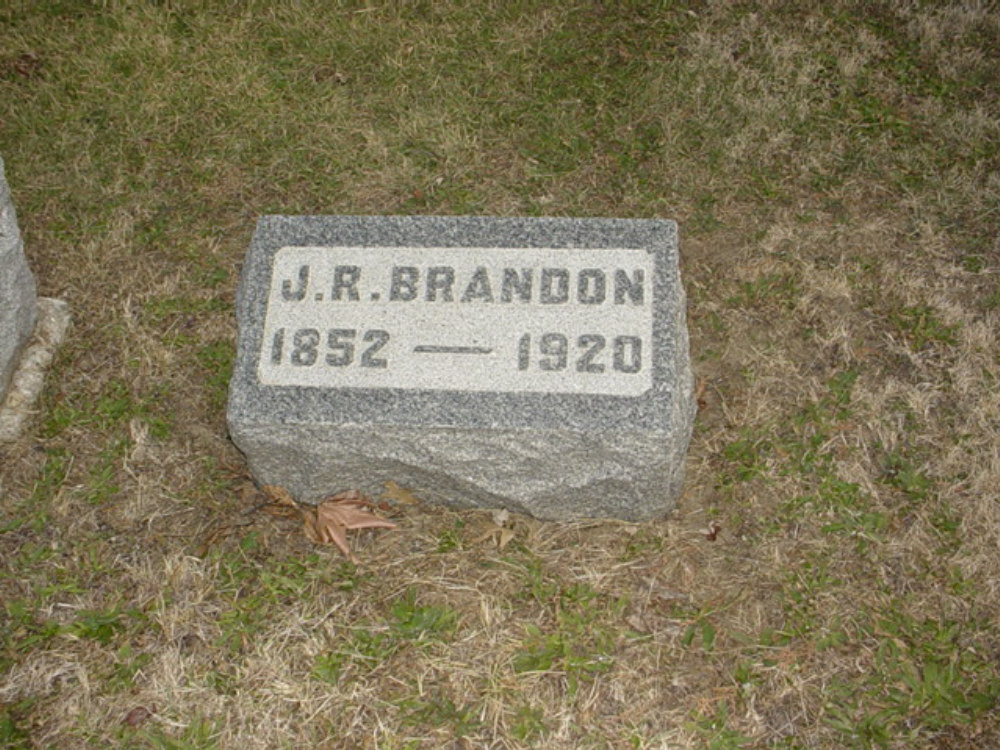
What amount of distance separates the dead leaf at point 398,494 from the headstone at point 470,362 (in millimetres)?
30

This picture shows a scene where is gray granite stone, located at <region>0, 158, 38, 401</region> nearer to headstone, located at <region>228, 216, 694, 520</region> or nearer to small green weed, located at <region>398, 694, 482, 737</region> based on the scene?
headstone, located at <region>228, 216, 694, 520</region>

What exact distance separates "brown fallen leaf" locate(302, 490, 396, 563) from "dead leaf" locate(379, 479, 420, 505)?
69 mm

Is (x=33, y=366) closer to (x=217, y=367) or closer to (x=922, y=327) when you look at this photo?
(x=217, y=367)

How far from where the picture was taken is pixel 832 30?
4.83 meters

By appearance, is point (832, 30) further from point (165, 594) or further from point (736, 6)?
point (165, 594)

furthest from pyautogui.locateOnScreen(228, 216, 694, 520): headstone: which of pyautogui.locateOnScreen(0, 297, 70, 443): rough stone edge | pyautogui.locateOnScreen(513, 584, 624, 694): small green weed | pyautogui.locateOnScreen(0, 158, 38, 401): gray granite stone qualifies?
pyautogui.locateOnScreen(0, 297, 70, 443): rough stone edge

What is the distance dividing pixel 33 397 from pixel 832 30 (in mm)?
3909

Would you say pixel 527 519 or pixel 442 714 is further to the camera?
pixel 527 519

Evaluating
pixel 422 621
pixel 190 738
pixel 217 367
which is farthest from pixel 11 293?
pixel 422 621

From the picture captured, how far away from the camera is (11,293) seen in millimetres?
3344

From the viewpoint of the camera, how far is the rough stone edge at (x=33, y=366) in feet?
11.2

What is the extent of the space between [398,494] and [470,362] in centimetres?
52

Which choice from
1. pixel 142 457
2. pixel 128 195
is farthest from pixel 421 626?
pixel 128 195

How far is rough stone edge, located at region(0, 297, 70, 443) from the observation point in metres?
3.43
